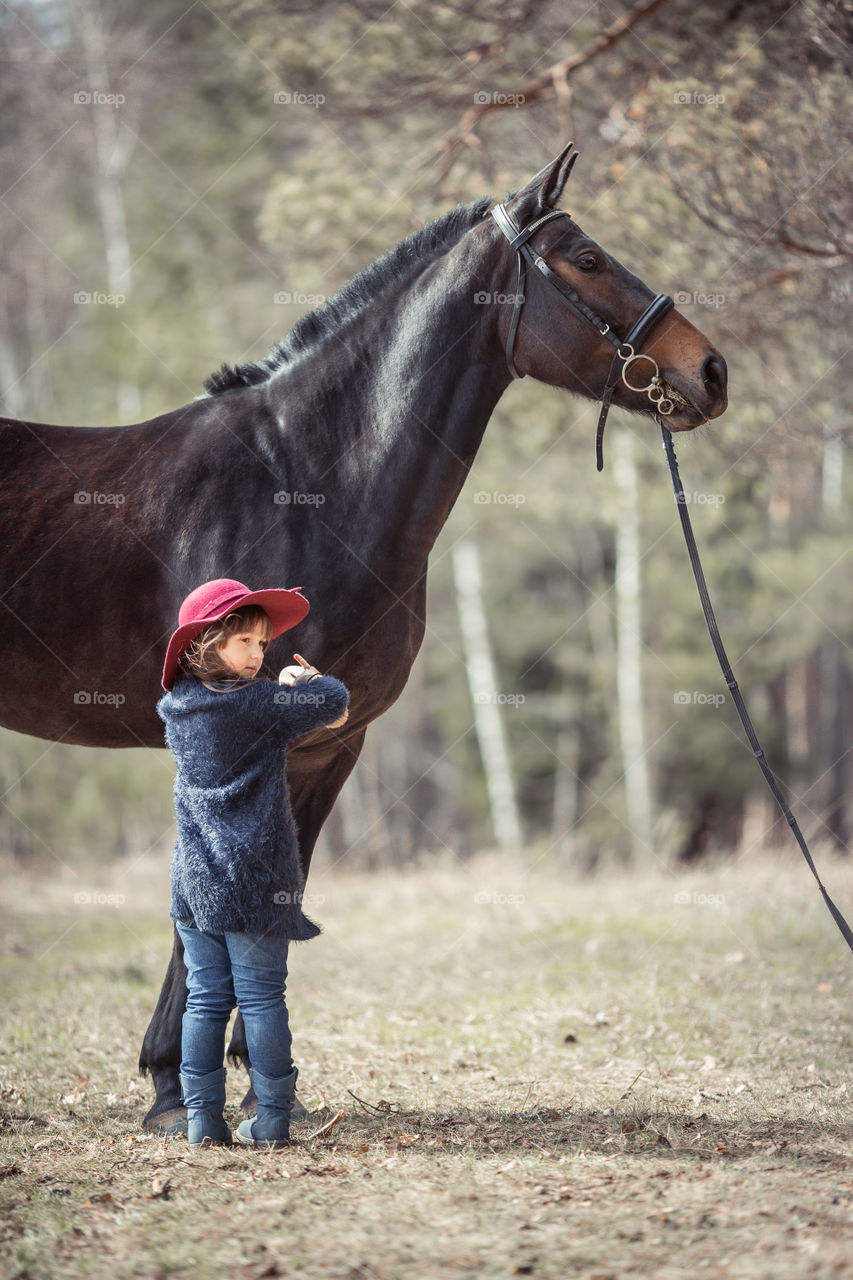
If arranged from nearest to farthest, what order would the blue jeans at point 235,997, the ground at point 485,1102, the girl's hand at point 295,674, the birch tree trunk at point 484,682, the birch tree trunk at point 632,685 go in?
the ground at point 485,1102 → the girl's hand at point 295,674 → the blue jeans at point 235,997 → the birch tree trunk at point 632,685 → the birch tree trunk at point 484,682

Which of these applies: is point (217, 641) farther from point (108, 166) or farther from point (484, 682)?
point (108, 166)

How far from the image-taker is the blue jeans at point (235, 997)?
3.31 meters

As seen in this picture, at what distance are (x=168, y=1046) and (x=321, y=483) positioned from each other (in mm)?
2000

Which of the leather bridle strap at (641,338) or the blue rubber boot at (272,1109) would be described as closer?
the blue rubber boot at (272,1109)

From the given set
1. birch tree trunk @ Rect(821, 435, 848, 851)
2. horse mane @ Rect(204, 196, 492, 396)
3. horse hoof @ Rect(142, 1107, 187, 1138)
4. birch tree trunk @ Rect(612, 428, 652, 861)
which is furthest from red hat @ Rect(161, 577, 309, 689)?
birch tree trunk @ Rect(821, 435, 848, 851)

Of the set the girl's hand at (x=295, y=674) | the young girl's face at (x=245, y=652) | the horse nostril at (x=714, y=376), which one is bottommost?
the girl's hand at (x=295, y=674)

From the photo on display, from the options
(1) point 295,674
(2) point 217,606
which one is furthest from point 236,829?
(2) point 217,606

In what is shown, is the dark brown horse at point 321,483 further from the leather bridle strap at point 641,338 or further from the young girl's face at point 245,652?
the young girl's face at point 245,652

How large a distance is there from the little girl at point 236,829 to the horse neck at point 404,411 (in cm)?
61

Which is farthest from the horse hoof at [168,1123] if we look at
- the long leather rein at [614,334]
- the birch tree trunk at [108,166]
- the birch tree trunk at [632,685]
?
the birch tree trunk at [632,685]

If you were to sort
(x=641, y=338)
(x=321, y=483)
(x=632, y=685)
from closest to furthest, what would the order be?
1. (x=641, y=338)
2. (x=321, y=483)
3. (x=632, y=685)

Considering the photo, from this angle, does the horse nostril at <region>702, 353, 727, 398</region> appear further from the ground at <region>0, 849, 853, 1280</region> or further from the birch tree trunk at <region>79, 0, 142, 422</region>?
the birch tree trunk at <region>79, 0, 142, 422</region>

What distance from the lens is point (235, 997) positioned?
3406 mm

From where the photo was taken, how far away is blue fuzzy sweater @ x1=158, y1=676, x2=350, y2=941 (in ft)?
10.6
